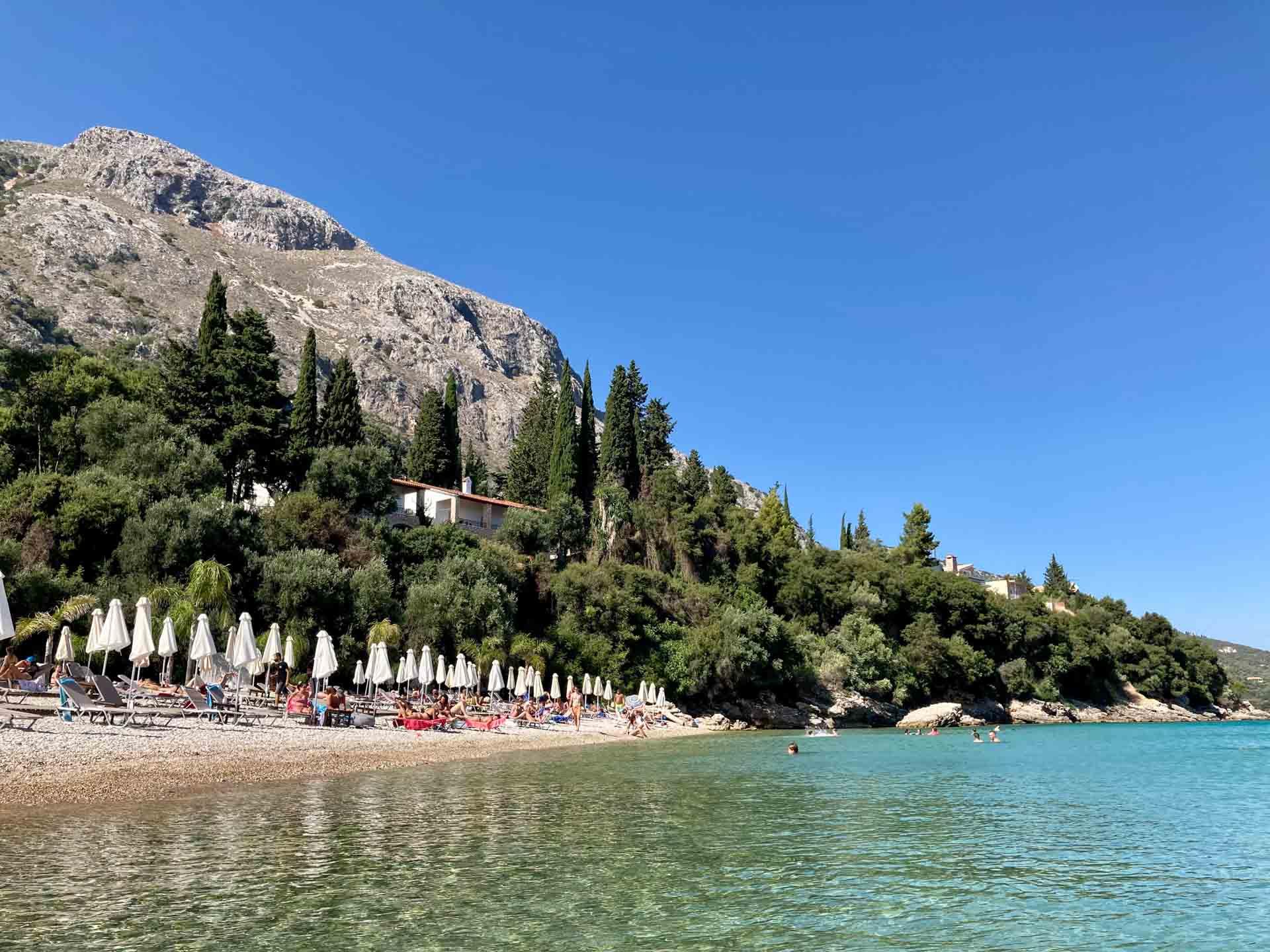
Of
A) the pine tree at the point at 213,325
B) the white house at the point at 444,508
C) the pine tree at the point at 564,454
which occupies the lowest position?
the white house at the point at 444,508

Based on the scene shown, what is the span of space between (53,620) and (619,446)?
49.5 m

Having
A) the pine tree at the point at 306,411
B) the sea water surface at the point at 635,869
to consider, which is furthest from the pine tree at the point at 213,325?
the sea water surface at the point at 635,869

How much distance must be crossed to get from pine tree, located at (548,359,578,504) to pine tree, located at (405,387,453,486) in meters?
10.3

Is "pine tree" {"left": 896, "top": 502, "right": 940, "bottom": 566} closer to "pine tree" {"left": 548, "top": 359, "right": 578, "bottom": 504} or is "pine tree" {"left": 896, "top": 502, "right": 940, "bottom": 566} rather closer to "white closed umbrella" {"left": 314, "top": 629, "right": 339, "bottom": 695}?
"pine tree" {"left": 548, "top": 359, "right": 578, "bottom": 504}

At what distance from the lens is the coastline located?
17.0 m

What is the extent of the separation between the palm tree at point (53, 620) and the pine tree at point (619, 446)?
45.6 meters

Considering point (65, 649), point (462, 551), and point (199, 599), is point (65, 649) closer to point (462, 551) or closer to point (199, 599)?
point (199, 599)

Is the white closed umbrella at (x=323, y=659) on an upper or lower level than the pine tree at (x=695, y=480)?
lower

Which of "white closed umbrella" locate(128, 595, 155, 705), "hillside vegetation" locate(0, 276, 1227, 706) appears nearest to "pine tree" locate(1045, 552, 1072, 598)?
"hillside vegetation" locate(0, 276, 1227, 706)

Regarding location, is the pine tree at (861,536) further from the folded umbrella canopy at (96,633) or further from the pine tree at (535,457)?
the folded umbrella canopy at (96,633)

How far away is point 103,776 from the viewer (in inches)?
697

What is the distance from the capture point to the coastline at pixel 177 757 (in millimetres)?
16953

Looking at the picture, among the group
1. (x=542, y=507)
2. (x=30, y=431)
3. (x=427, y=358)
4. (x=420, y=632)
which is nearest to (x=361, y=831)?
(x=420, y=632)

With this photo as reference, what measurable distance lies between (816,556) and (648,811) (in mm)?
66695
